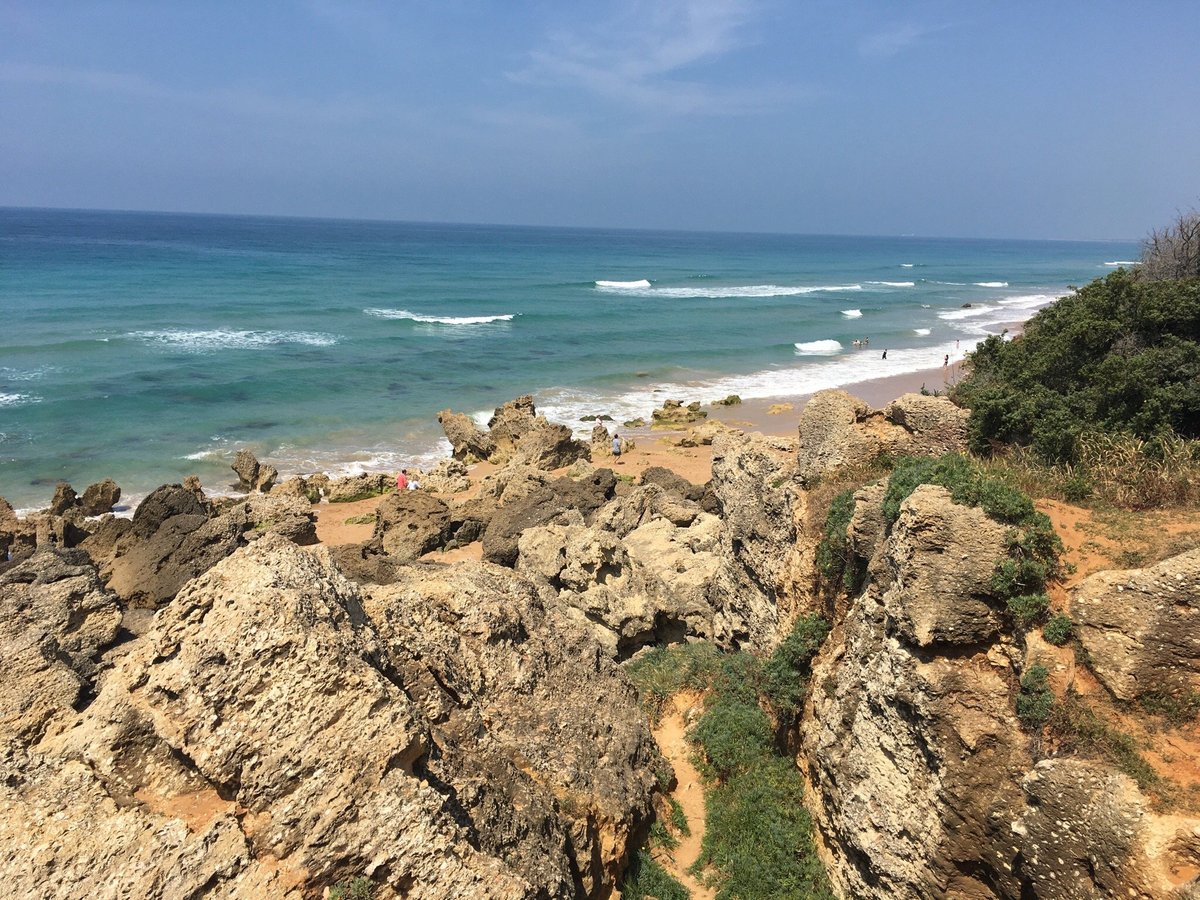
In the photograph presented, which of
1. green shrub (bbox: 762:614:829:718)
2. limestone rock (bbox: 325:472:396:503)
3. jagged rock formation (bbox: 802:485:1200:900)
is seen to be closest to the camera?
jagged rock formation (bbox: 802:485:1200:900)

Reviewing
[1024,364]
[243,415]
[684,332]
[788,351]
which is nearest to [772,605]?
[1024,364]

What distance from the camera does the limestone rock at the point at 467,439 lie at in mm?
26281

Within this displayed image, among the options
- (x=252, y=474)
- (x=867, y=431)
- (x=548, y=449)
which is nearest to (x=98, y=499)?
(x=252, y=474)

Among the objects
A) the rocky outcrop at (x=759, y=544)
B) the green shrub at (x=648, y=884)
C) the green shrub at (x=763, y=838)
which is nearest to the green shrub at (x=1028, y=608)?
the rocky outcrop at (x=759, y=544)

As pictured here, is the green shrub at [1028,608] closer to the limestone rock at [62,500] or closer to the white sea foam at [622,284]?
the limestone rock at [62,500]

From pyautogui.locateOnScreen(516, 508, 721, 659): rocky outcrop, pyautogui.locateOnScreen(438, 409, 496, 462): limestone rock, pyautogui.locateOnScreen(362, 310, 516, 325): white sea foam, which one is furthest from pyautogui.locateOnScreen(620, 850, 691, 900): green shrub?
pyautogui.locateOnScreen(362, 310, 516, 325): white sea foam

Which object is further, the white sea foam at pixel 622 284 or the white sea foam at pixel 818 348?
the white sea foam at pixel 622 284

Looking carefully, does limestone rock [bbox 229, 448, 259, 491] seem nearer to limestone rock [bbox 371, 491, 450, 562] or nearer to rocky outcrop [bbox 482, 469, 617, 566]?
limestone rock [bbox 371, 491, 450, 562]

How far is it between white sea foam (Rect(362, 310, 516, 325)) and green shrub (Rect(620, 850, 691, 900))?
166ft

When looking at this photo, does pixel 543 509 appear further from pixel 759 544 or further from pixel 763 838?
pixel 763 838

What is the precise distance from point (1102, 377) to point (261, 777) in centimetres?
1124

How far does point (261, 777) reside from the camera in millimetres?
4566

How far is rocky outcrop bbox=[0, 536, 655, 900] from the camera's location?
4.37 m

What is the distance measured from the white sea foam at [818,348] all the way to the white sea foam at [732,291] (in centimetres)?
2524
